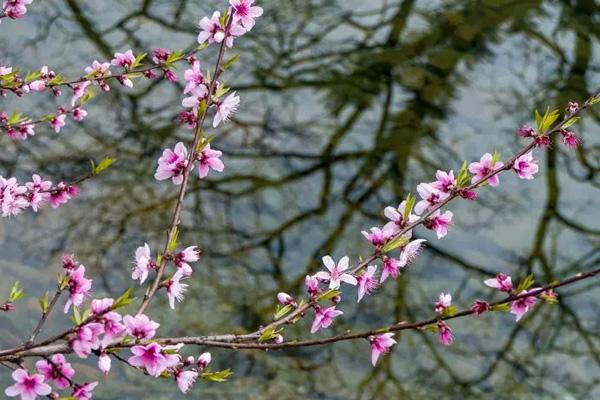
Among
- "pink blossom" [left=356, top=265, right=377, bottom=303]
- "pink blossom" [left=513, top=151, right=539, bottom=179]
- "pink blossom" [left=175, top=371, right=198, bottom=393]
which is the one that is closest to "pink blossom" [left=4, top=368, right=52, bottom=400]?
"pink blossom" [left=175, top=371, right=198, bottom=393]

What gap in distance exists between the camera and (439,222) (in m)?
2.03

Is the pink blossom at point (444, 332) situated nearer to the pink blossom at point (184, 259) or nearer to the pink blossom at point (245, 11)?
the pink blossom at point (184, 259)

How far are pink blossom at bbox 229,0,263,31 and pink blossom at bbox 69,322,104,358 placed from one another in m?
0.89

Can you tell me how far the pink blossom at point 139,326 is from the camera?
1.56 meters

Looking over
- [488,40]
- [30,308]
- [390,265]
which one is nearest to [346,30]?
[488,40]

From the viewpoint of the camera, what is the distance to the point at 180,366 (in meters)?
1.84

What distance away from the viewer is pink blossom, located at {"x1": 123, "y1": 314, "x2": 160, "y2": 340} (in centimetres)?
156

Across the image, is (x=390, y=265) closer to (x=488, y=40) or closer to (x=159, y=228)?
(x=159, y=228)

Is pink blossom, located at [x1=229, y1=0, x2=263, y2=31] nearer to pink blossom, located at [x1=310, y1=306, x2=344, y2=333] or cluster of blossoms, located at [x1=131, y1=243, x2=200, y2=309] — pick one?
cluster of blossoms, located at [x1=131, y1=243, x2=200, y2=309]

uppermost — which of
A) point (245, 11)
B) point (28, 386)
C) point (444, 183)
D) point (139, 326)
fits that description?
point (245, 11)

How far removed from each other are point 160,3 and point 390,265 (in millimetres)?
4092

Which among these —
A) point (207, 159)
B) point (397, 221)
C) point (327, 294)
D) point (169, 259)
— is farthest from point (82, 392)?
point (397, 221)

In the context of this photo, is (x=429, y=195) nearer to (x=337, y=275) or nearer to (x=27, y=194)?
(x=337, y=275)

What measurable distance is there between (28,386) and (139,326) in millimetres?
227
